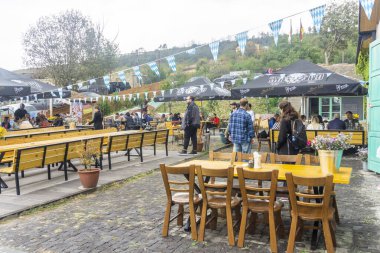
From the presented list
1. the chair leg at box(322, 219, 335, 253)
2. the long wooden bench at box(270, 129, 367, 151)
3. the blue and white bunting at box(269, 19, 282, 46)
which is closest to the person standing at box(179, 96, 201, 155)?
the long wooden bench at box(270, 129, 367, 151)

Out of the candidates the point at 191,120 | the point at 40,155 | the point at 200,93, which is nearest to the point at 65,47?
the point at 200,93

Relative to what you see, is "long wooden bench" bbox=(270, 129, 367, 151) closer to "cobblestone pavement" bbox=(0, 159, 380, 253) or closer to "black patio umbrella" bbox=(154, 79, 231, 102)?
"black patio umbrella" bbox=(154, 79, 231, 102)

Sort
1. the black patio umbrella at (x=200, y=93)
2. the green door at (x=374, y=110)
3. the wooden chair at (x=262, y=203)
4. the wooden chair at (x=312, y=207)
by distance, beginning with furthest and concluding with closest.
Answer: the black patio umbrella at (x=200, y=93) → the green door at (x=374, y=110) → the wooden chair at (x=262, y=203) → the wooden chair at (x=312, y=207)

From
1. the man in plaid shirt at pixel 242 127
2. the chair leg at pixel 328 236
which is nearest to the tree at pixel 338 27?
the man in plaid shirt at pixel 242 127

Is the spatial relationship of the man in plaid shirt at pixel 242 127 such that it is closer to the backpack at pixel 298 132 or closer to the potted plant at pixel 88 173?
the backpack at pixel 298 132

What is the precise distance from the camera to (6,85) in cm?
1032

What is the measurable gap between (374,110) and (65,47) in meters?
24.4

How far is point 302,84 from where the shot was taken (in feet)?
32.1

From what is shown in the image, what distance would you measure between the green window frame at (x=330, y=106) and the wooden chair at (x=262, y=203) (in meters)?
18.8

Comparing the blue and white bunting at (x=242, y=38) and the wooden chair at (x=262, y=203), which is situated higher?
the blue and white bunting at (x=242, y=38)

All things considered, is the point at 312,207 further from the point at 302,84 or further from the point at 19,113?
the point at 19,113

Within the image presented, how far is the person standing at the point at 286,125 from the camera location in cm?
609

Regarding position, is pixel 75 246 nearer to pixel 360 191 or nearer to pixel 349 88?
pixel 360 191

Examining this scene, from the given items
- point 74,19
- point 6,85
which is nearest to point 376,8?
point 6,85
